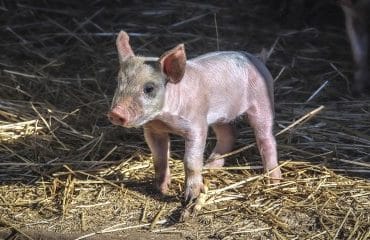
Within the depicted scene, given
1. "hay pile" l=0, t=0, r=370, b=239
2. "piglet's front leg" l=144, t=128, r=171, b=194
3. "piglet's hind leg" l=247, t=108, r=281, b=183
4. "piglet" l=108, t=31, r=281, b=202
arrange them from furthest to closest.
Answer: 1. "piglet's hind leg" l=247, t=108, r=281, b=183
2. "piglet's front leg" l=144, t=128, r=171, b=194
3. "hay pile" l=0, t=0, r=370, b=239
4. "piglet" l=108, t=31, r=281, b=202

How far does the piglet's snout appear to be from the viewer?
11.5ft

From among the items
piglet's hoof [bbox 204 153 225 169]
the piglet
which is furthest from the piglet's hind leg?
piglet's hoof [bbox 204 153 225 169]

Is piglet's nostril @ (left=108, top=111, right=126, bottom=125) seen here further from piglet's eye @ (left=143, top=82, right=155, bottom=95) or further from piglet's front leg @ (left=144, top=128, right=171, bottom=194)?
piglet's front leg @ (left=144, top=128, right=171, bottom=194)

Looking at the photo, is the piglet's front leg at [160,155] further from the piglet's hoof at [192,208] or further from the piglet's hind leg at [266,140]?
the piglet's hind leg at [266,140]

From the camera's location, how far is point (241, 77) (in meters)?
4.07

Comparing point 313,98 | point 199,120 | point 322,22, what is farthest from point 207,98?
point 322,22

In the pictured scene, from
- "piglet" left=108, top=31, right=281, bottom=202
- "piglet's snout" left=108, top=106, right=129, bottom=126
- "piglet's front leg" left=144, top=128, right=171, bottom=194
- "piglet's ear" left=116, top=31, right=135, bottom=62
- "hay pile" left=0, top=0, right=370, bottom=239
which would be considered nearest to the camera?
"piglet's snout" left=108, top=106, right=129, bottom=126

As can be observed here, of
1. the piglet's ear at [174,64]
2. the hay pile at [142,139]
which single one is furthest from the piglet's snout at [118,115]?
the hay pile at [142,139]

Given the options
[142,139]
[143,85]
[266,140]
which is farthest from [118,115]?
[142,139]

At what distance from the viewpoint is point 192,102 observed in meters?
3.82

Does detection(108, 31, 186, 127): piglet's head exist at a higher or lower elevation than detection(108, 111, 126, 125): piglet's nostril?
higher

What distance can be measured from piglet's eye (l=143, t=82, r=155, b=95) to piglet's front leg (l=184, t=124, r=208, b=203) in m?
0.29

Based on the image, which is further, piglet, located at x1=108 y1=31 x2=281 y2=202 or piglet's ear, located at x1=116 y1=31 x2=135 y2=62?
piglet's ear, located at x1=116 y1=31 x2=135 y2=62

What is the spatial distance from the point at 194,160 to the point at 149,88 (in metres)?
0.43
